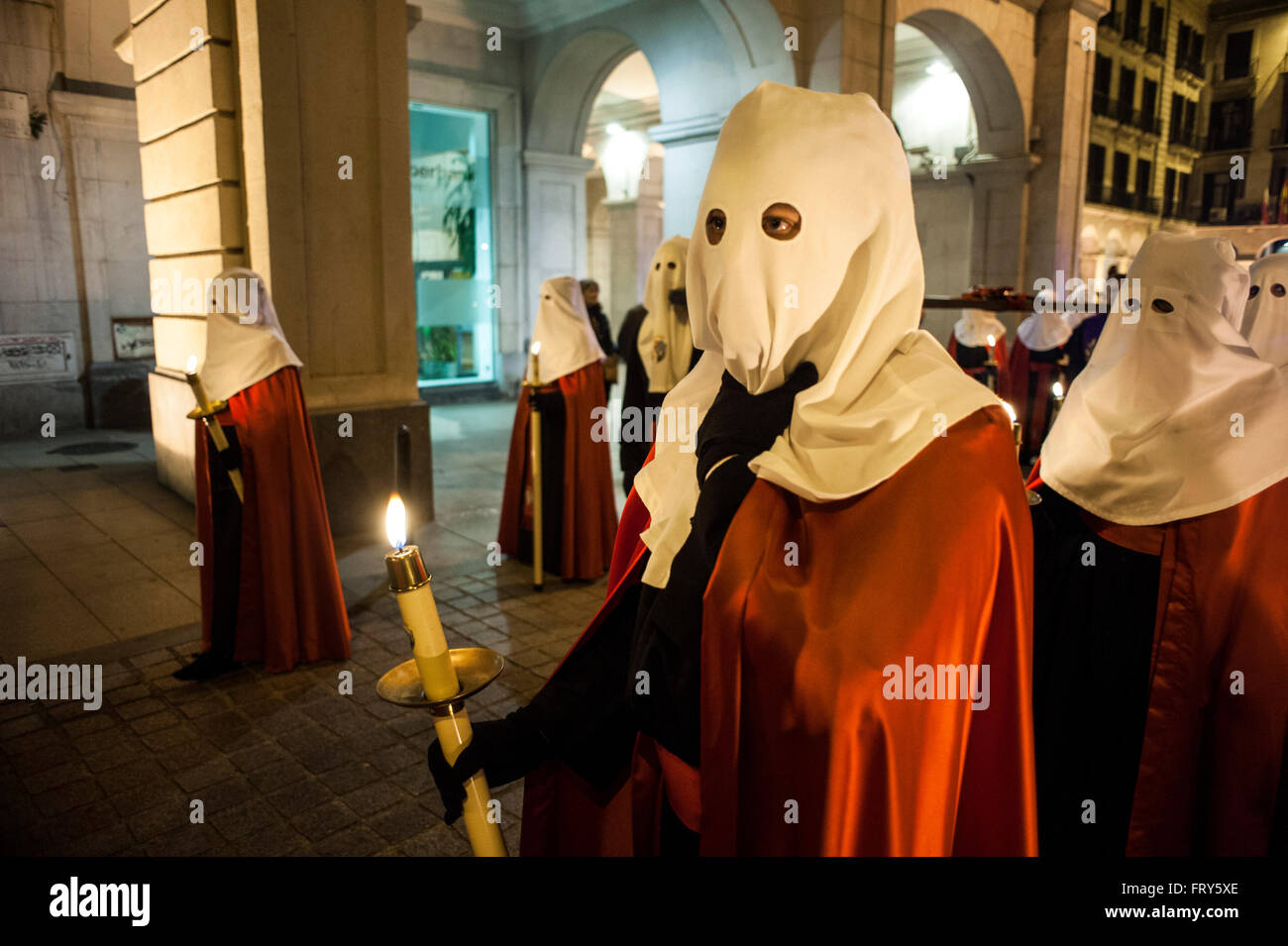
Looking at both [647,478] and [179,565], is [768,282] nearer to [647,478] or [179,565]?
[647,478]

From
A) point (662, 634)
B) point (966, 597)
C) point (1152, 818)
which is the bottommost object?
point (1152, 818)

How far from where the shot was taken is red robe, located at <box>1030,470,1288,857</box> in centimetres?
243

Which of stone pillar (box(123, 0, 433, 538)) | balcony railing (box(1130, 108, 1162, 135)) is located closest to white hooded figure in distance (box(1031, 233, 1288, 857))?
stone pillar (box(123, 0, 433, 538))

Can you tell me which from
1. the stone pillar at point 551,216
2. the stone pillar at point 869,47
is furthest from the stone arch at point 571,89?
the stone pillar at point 869,47

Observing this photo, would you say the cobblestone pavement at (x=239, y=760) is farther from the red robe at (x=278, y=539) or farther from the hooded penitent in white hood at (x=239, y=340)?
the hooded penitent in white hood at (x=239, y=340)

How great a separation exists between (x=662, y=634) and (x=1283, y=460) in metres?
1.97

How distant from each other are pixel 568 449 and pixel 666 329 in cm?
138

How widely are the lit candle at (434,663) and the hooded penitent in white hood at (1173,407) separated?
7.30ft

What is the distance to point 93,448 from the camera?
1146 cm

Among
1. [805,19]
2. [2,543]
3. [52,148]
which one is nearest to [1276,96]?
[805,19]

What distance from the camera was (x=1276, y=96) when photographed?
125ft

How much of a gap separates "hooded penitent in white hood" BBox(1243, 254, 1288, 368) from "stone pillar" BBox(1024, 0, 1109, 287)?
12697 mm

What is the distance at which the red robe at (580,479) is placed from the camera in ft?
21.9

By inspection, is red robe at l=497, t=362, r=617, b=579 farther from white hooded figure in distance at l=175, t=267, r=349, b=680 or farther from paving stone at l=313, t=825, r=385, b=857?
paving stone at l=313, t=825, r=385, b=857
